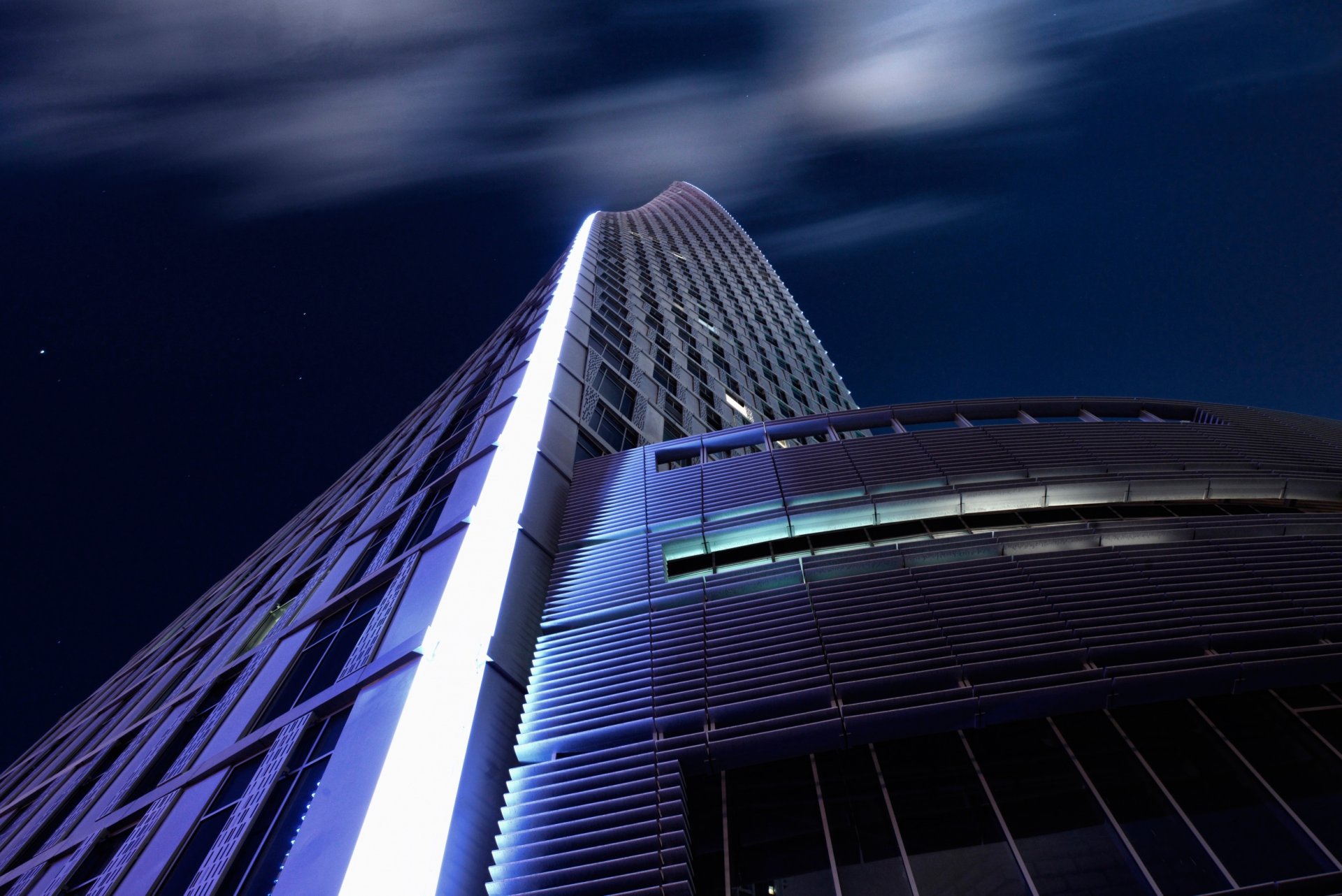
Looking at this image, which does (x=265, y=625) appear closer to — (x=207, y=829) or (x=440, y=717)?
(x=207, y=829)

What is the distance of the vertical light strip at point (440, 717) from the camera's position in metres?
5.17

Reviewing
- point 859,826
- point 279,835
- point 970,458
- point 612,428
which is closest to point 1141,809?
point 859,826

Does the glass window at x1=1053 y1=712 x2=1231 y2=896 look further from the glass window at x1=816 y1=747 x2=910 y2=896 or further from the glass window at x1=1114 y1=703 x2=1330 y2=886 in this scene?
the glass window at x1=816 y1=747 x2=910 y2=896

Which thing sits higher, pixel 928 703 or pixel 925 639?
pixel 925 639

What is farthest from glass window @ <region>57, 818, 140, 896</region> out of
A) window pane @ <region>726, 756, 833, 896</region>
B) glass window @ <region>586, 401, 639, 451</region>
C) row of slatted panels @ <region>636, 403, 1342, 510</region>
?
glass window @ <region>586, 401, 639, 451</region>

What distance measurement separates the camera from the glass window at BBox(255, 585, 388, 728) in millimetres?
8398

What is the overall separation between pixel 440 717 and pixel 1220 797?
7.07 m

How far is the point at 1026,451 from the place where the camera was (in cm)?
1220

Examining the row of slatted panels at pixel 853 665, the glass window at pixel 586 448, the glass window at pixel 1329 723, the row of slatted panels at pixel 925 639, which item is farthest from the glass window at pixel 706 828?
the glass window at pixel 586 448

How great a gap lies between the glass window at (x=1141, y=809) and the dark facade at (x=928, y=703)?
21mm

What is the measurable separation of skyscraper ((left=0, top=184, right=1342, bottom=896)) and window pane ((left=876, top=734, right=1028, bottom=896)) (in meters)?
0.03

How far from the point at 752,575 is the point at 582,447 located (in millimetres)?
5818

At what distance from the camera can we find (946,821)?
242 inches

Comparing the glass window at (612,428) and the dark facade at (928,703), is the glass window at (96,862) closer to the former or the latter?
the dark facade at (928,703)
